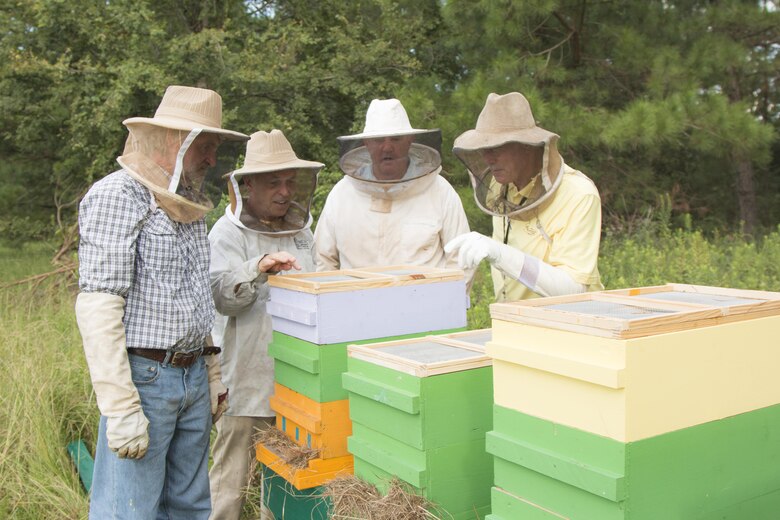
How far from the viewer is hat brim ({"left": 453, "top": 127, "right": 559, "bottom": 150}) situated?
2707 millimetres

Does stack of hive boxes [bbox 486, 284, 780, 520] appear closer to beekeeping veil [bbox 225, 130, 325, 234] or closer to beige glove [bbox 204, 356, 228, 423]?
beige glove [bbox 204, 356, 228, 423]

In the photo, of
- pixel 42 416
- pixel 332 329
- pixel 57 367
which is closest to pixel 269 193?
pixel 332 329

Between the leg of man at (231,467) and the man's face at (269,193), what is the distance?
0.95 metres

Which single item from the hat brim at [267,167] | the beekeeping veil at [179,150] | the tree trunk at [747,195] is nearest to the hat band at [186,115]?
the beekeeping veil at [179,150]

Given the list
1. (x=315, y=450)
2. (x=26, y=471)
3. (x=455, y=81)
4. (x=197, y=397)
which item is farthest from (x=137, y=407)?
(x=455, y=81)

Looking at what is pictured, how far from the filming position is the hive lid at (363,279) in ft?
8.61

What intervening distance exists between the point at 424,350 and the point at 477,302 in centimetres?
413

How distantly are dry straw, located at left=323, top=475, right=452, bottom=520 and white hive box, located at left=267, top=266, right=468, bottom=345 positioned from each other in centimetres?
51

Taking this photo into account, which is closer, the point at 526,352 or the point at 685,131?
the point at 526,352

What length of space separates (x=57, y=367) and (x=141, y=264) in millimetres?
2822

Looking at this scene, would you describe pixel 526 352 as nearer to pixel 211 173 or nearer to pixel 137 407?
pixel 137 407

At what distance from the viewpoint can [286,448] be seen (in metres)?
2.87

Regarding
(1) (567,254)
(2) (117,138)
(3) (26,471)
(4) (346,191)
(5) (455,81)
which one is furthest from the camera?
(5) (455,81)

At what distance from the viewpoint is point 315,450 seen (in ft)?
8.79
